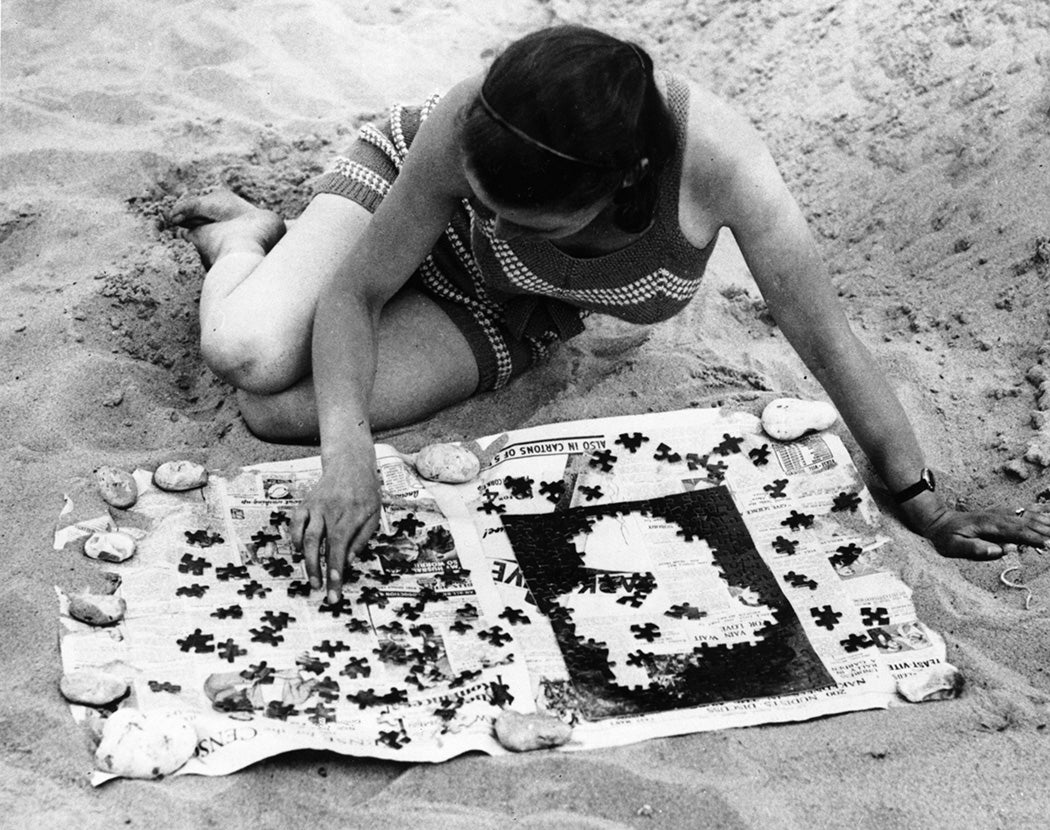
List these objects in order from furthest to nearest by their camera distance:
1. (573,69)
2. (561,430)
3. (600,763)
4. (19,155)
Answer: (19,155), (561,430), (600,763), (573,69)

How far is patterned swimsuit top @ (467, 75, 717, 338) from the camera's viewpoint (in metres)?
3.39

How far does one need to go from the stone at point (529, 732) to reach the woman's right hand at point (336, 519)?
64 centimetres

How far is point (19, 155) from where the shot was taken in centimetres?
515

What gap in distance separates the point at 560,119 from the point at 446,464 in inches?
60.1

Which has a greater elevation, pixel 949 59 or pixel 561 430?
pixel 949 59

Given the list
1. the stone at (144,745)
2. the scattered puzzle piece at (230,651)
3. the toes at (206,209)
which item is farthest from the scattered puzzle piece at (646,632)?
the toes at (206,209)

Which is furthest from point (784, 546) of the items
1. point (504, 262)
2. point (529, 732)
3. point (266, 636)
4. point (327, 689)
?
point (266, 636)

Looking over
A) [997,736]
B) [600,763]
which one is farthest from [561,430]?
[997,736]

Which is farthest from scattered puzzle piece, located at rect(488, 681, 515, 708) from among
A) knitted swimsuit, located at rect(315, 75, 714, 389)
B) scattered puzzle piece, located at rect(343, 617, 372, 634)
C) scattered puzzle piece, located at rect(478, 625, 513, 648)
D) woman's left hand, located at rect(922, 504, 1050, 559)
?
woman's left hand, located at rect(922, 504, 1050, 559)

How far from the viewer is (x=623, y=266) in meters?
3.58

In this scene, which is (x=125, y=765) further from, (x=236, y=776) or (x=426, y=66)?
(x=426, y=66)

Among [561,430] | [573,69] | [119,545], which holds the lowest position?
[119,545]

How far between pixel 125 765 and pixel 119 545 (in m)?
0.84

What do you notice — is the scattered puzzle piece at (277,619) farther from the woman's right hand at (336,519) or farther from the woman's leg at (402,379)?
the woman's leg at (402,379)
